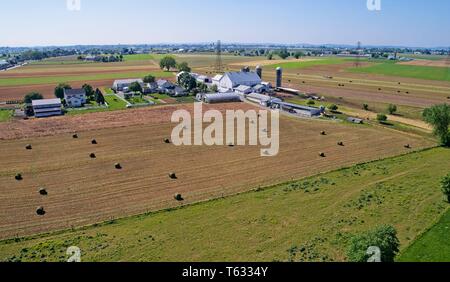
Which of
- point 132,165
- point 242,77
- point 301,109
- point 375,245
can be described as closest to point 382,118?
point 301,109

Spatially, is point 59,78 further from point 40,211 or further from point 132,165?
point 40,211

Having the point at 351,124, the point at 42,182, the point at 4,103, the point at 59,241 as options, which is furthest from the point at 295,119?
the point at 4,103

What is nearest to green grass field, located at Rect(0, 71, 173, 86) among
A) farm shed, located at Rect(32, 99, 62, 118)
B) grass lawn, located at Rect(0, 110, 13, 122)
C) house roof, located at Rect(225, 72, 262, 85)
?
house roof, located at Rect(225, 72, 262, 85)

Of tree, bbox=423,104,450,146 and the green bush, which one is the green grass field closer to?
tree, bbox=423,104,450,146
